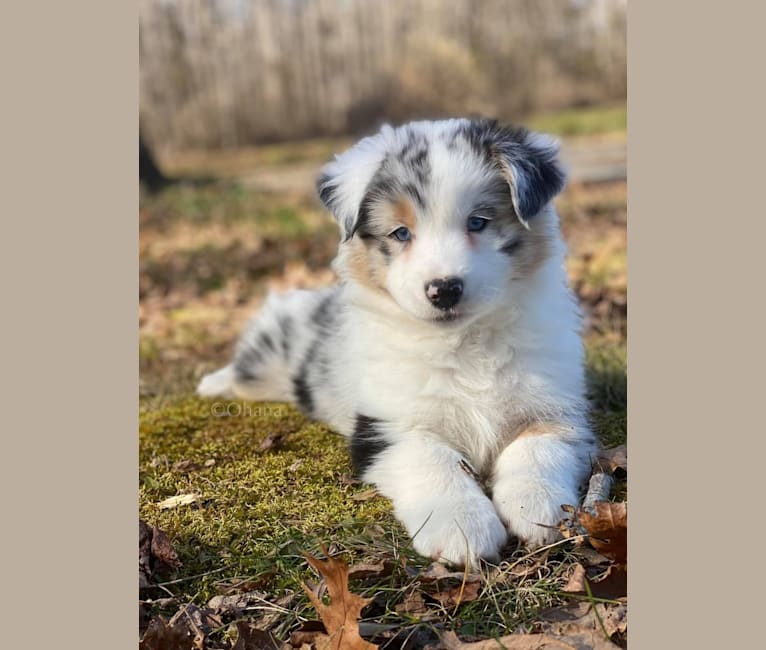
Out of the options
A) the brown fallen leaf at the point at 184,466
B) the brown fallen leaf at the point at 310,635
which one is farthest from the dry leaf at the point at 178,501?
the brown fallen leaf at the point at 310,635

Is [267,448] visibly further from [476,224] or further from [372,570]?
[476,224]

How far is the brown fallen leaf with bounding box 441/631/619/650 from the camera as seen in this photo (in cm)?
356

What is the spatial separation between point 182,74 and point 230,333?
251 cm

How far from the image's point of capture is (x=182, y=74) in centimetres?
623

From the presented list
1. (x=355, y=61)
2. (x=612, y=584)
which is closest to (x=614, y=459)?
(x=612, y=584)

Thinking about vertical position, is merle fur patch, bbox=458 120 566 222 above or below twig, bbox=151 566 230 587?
above

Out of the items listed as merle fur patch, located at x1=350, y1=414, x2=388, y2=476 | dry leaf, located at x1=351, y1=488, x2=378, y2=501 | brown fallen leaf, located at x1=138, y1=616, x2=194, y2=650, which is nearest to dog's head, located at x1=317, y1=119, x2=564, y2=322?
merle fur patch, located at x1=350, y1=414, x2=388, y2=476

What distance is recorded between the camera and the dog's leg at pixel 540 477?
4.05m

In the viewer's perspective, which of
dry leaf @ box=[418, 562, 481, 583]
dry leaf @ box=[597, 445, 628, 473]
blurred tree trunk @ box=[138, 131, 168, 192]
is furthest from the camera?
blurred tree trunk @ box=[138, 131, 168, 192]

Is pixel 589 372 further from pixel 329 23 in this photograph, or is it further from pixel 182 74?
pixel 182 74

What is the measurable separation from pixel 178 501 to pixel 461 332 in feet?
5.07

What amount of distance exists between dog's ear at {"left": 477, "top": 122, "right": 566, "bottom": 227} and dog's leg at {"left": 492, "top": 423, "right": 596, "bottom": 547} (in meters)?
1.00

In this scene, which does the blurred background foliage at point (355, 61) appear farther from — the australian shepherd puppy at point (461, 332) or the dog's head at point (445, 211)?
the australian shepherd puppy at point (461, 332)

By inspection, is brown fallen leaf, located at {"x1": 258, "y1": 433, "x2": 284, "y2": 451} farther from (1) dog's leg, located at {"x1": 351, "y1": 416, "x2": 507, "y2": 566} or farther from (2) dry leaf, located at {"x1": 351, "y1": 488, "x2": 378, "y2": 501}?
(2) dry leaf, located at {"x1": 351, "y1": 488, "x2": 378, "y2": 501}
